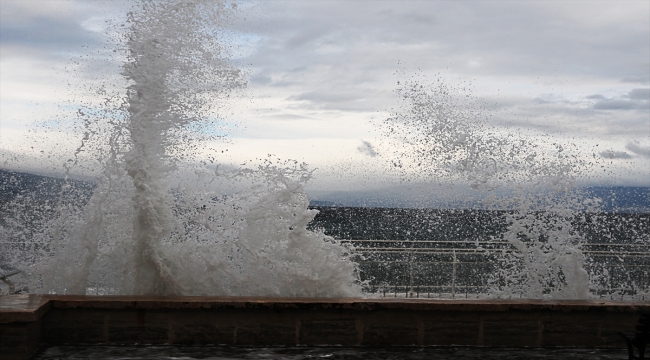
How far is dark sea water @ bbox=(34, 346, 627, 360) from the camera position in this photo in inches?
263

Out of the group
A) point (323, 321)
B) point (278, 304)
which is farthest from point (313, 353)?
point (278, 304)

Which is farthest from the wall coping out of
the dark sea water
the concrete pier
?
the dark sea water

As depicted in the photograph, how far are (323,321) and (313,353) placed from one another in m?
0.42

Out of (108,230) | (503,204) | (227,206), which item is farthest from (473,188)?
(108,230)

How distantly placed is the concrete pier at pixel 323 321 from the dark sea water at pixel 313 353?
12 centimetres

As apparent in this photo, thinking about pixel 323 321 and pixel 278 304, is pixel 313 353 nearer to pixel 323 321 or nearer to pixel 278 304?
pixel 323 321

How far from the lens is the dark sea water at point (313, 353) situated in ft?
21.9

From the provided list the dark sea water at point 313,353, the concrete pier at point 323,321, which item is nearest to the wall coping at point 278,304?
the concrete pier at point 323,321

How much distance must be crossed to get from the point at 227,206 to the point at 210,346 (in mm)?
2189

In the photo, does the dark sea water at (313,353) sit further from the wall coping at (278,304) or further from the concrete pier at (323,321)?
the wall coping at (278,304)

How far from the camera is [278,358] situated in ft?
22.0

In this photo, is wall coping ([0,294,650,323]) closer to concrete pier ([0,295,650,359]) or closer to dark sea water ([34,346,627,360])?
concrete pier ([0,295,650,359])

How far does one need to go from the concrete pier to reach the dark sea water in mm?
118

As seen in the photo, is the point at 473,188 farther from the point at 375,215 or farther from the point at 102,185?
the point at 375,215
